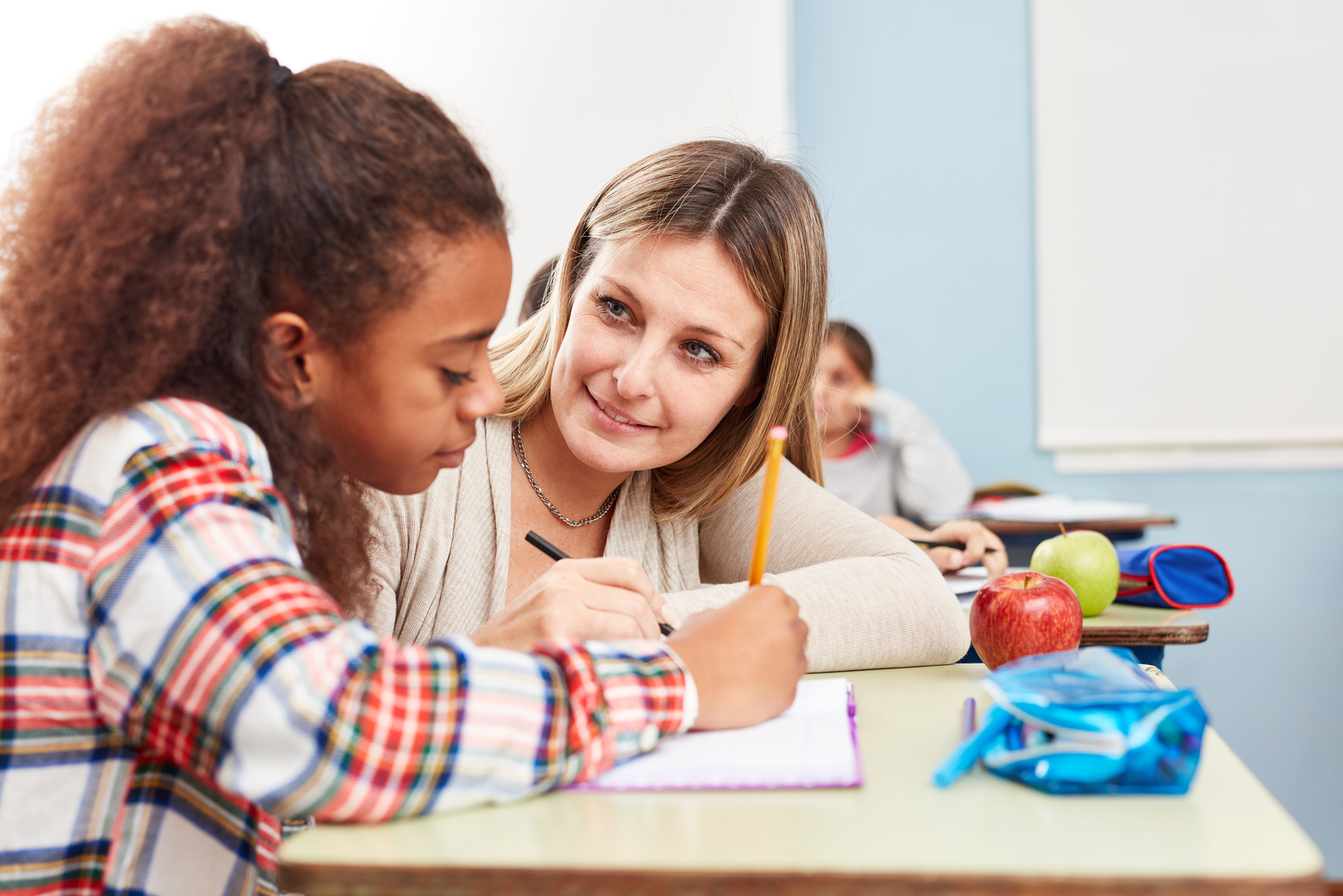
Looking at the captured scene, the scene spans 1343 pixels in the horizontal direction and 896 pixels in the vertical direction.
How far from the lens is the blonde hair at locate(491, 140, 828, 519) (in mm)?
1244

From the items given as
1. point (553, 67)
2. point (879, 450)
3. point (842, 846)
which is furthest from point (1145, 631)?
point (879, 450)

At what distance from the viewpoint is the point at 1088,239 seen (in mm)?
3480

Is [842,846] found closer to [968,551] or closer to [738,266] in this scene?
[738,266]

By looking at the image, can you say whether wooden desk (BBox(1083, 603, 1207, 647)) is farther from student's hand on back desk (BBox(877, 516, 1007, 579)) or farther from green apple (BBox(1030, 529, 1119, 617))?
student's hand on back desk (BBox(877, 516, 1007, 579))

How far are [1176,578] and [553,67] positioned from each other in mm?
1973

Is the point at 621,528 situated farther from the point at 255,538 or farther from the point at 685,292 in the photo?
the point at 255,538

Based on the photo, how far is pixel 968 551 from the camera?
4.89ft

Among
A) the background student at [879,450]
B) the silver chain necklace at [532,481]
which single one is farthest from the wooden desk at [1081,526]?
the silver chain necklace at [532,481]

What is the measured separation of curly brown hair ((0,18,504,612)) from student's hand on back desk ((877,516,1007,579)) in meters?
0.92

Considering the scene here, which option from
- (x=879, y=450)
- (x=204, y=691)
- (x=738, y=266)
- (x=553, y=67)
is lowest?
(x=879, y=450)

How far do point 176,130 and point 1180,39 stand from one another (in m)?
3.51

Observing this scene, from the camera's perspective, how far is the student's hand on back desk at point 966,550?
1.46 meters

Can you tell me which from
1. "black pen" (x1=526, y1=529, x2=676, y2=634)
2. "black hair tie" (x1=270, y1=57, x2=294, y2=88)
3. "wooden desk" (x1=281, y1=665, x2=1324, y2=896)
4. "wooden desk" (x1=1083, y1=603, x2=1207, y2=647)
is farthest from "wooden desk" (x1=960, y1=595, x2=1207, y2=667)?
"black hair tie" (x1=270, y1=57, x2=294, y2=88)

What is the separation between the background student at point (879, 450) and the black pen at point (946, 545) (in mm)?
1646
